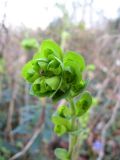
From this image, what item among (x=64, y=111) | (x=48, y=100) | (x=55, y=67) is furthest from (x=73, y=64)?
(x=48, y=100)

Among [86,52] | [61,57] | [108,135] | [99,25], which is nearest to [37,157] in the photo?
[108,135]

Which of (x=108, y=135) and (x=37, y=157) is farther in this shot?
(x=108, y=135)

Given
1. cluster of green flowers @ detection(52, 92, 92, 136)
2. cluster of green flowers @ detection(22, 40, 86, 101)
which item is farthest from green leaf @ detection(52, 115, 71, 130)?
cluster of green flowers @ detection(22, 40, 86, 101)

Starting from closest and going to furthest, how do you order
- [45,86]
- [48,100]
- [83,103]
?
[45,86] → [83,103] → [48,100]

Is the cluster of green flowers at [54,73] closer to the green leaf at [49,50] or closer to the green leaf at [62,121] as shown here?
the green leaf at [49,50]

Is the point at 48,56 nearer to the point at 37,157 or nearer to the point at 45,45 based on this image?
the point at 45,45

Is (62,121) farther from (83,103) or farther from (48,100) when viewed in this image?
(48,100)
